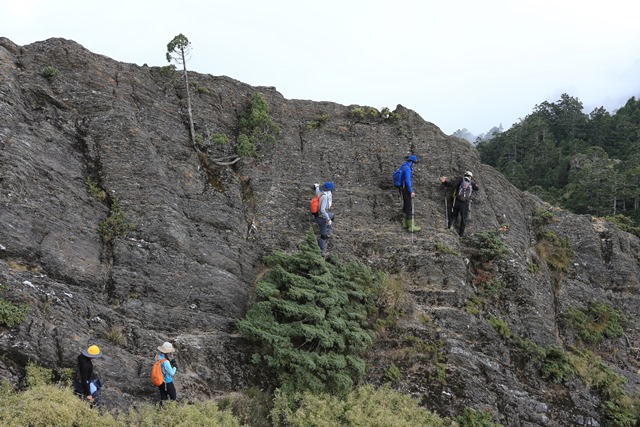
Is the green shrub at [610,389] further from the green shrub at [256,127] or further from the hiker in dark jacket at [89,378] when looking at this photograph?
the green shrub at [256,127]

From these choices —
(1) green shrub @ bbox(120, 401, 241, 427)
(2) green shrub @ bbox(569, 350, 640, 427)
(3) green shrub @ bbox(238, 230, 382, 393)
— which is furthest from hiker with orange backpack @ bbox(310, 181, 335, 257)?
(2) green shrub @ bbox(569, 350, 640, 427)

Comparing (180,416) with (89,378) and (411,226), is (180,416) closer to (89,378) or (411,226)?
(89,378)

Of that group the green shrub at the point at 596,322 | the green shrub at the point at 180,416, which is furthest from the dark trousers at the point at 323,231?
the green shrub at the point at 596,322

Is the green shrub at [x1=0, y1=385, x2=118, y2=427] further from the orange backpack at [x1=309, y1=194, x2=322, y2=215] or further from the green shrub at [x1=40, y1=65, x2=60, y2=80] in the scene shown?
the green shrub at [x1=40, y1=65, x2=60, y2=80]

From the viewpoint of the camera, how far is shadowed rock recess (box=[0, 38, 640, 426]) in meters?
11.0

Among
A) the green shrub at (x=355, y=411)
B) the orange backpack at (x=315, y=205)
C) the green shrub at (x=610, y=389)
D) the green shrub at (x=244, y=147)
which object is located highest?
the green shrub at (x=244, y=147)

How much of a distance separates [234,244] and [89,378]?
673 cm

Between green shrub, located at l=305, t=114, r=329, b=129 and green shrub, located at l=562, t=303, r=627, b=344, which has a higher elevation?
green shrub, located at l=305, t=114, r=329, b=129

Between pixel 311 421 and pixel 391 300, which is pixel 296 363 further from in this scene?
pixel 391 300

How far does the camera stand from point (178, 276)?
13.0 meters

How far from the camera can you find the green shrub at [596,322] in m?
16.5

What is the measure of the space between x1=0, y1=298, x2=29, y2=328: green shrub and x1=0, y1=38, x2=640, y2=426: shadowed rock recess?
137 millimetres

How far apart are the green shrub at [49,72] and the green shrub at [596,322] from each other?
1983cm

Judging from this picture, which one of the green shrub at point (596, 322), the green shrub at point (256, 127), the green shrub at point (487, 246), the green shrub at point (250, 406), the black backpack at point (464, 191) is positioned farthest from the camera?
the green shrub at point (256, 127)
